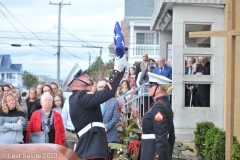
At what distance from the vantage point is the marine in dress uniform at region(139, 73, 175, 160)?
18.1ft

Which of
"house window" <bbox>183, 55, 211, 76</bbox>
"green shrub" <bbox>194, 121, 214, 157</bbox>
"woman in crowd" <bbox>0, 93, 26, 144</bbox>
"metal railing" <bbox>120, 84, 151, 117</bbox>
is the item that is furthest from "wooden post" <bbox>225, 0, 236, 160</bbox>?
"metal railing" <bbox>120, 84, 151, 117</bbox>

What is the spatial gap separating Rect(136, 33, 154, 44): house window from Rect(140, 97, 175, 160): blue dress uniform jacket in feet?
113

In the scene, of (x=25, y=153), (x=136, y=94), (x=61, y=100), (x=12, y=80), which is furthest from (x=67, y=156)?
(x=12, y=80)

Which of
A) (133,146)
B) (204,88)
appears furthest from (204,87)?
(133,146)

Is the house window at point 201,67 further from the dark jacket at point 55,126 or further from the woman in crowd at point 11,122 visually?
the woman in crowd at point 11,122

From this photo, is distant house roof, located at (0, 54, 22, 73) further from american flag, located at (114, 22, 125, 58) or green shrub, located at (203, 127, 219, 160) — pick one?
american flag, located at (114, 22, 125, 58)

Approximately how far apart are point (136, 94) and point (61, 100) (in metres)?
3.75

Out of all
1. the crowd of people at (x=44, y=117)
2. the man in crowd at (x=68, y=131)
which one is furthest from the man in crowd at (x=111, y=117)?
the man in crowd at (x=68, y=131)

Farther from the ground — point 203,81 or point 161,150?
point 203,81

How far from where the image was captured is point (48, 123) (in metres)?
8.52

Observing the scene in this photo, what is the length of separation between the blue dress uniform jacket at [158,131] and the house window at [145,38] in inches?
1354

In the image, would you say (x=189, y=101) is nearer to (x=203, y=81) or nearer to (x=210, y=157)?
(x=203, y=81)

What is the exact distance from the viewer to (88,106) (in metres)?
5.53

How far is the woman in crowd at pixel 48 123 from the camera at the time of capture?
8445 mm
